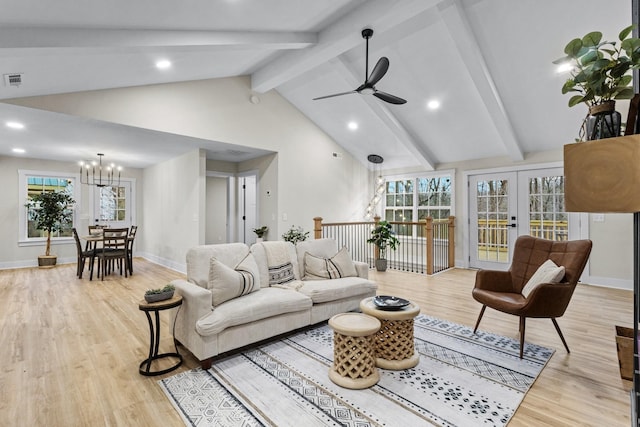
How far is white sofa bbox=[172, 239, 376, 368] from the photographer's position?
2501 mm

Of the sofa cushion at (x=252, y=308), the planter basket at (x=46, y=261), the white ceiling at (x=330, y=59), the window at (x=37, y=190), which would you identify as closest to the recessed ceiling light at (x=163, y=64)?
the white ceiling at (x=330, y=59)

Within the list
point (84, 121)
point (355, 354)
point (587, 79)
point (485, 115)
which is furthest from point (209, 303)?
point (485, 115)

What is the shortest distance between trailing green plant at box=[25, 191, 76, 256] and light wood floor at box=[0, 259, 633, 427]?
202 centimetres

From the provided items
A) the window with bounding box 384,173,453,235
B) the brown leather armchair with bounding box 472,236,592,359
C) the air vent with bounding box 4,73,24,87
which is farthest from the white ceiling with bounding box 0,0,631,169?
the brown leather armchair with bounding box 472,236,592,359

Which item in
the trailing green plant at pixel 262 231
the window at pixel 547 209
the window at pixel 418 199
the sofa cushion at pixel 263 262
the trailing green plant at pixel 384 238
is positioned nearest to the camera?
the sofa cushion at pixel 263 262

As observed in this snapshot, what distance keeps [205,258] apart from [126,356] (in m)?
1.04

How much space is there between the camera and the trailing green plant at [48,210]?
22.2 ft

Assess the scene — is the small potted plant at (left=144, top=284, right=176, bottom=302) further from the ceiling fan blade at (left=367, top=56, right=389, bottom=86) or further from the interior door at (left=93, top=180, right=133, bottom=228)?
the interior door at (left=93, top=180, right=133, bottom=228)

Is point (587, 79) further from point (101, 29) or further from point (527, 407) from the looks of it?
point (101, 29)

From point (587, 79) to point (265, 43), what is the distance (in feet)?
11.6

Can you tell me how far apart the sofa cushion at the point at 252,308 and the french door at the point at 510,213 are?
495cm

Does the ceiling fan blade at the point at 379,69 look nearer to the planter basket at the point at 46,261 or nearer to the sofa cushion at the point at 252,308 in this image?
the sofa cushion at the point at 252,308

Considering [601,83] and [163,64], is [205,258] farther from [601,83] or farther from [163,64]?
[601,83]

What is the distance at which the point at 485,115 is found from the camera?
5434 mm
